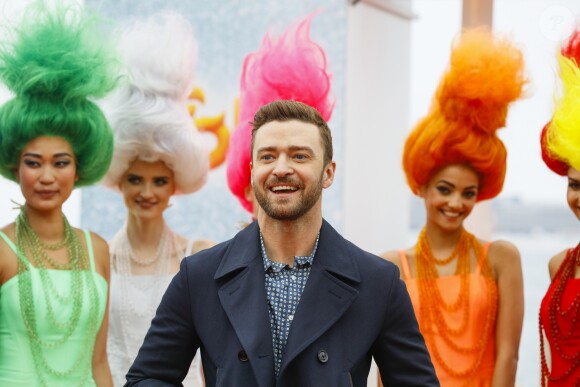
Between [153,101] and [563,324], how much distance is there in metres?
2.25

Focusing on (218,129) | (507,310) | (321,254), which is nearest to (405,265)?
(507,310)

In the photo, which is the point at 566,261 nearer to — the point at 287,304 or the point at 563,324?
the point at 563,324

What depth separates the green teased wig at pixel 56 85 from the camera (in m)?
3.65

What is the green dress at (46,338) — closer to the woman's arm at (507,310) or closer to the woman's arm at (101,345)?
the woman's arm at (101,345)

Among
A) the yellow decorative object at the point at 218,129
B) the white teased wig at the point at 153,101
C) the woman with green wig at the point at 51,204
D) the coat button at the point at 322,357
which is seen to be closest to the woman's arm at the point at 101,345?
the woman with green wig at the point at 51,204

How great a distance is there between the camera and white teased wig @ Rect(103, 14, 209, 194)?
4.21m

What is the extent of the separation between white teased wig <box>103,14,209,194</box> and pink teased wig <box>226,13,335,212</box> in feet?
1.05

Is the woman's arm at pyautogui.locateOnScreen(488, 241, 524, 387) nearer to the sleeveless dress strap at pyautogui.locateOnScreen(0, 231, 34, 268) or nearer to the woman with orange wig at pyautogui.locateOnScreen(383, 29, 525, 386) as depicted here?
the woman with orange wig at pyautogui.locateOnScreen(383, 29, 525, 386)

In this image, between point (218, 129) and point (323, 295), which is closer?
point (323, 295)

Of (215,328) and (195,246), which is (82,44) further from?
(215,328)

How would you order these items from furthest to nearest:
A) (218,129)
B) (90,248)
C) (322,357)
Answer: (218,129) → (90,248) → (322,357)

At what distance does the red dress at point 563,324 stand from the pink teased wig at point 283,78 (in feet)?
4.23

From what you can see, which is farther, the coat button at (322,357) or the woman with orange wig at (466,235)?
the woman with orange wig at (466,235)

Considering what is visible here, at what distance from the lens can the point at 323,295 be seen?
2525 mm
